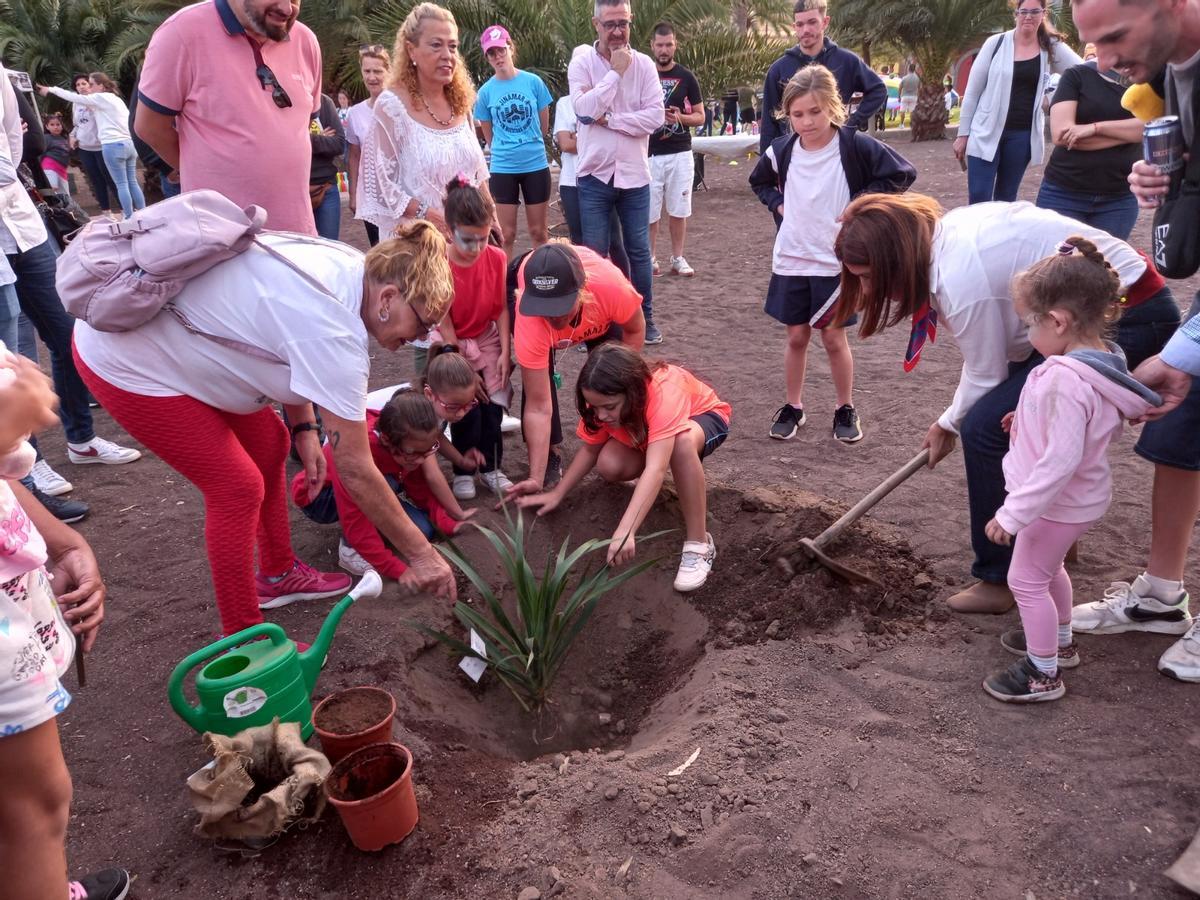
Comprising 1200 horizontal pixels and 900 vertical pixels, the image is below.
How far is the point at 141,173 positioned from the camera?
13.9m

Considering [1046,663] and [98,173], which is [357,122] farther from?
[98,173]

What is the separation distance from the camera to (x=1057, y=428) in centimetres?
221

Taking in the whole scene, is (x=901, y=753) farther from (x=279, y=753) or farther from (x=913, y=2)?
(x=913, y=2)

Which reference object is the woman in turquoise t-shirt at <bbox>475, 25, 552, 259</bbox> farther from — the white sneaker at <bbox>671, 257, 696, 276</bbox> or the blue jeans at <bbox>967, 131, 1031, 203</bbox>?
the blue jeans at <bbox>967, 131, 1031, 203</bbox>

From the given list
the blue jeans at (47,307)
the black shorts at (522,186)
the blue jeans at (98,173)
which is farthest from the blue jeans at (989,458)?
the blue jeans at (98,173)

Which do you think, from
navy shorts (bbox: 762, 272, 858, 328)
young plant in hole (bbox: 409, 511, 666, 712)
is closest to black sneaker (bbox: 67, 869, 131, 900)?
young plant in hole (bbox: 409, 511, 666, 712)

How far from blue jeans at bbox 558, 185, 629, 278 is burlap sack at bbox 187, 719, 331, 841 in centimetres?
365

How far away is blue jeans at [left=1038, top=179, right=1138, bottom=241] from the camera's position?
4020mm

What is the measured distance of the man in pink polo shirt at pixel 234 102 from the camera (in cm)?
308

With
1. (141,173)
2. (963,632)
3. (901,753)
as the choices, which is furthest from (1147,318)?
(141,173)

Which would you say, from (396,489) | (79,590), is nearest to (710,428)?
(396,489)

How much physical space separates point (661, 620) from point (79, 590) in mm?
2039

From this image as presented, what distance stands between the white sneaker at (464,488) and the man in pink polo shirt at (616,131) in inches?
77.1

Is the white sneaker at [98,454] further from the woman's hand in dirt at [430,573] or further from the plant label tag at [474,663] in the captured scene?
the woman's hand in dirt at [430,573]
